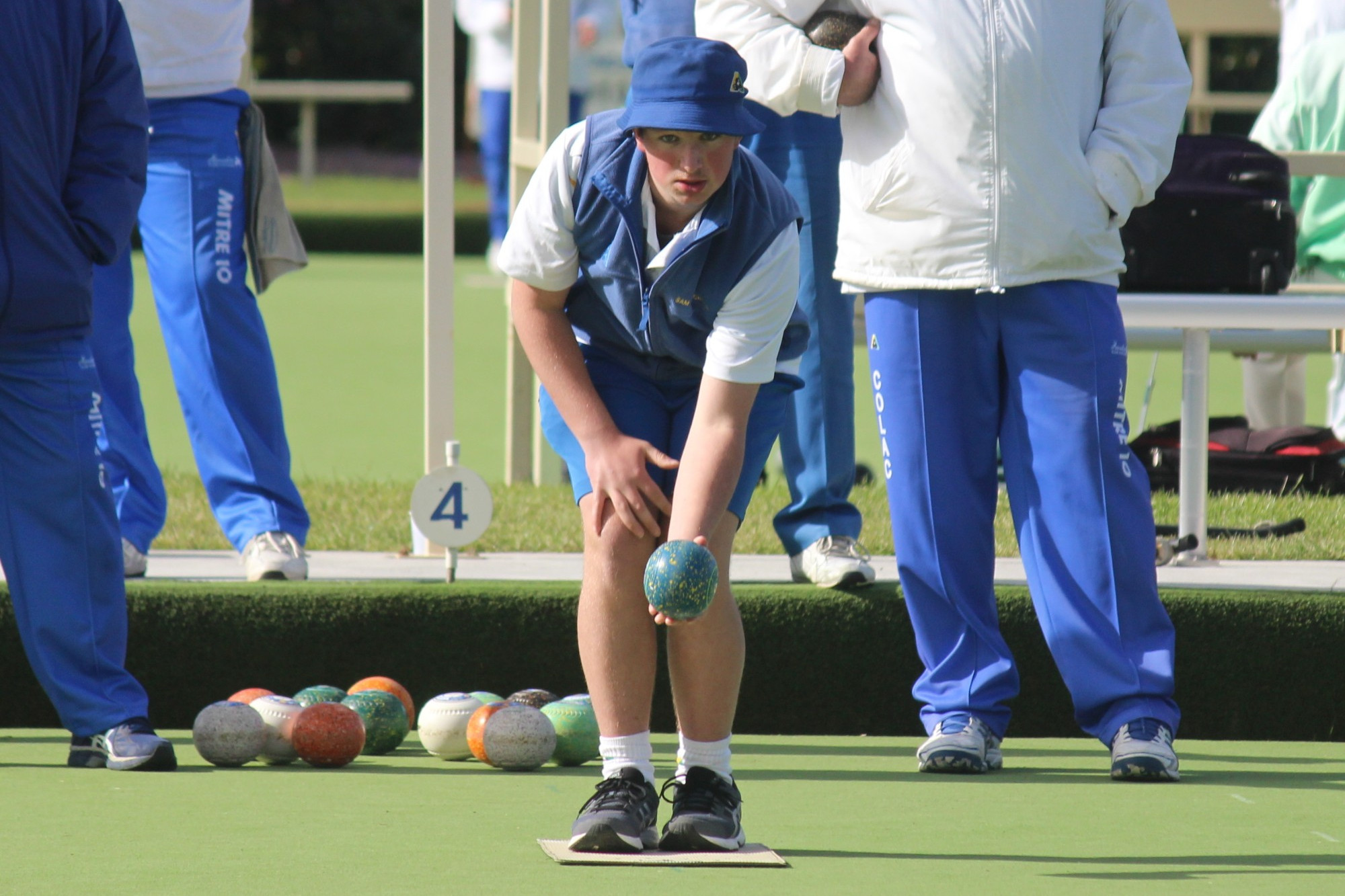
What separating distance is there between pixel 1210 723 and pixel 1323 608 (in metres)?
0.36

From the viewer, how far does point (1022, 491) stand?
389 centimetres

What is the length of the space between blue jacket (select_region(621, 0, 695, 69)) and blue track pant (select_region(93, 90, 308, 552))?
989mm

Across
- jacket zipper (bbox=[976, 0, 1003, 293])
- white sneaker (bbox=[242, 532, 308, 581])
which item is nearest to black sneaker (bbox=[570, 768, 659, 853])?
jacket zipper (bbox=[976, 0, 1003, 293])

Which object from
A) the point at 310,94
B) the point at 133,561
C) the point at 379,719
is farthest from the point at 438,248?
the point at 310,94

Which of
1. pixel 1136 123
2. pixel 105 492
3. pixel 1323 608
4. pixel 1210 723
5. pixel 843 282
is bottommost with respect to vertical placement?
pixel 1210 723

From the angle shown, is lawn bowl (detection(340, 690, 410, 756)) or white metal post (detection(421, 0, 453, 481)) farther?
white metal post (detection(421, 0, 453, 481))

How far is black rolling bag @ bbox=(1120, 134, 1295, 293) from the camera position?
5.28m

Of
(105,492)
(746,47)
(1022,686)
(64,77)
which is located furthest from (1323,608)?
(64,77)

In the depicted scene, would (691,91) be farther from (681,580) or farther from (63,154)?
(63,154)

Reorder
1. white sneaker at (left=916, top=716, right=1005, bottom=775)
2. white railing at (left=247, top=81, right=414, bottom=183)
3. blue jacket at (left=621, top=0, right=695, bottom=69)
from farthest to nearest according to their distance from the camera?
white railing at (left=247, top=81, right=414, bottom=183)
blue jacket at (left=621, top=0, right=695, bottom=69)
white sneaker at (left=916, top=716, right=1005, bottom=775)

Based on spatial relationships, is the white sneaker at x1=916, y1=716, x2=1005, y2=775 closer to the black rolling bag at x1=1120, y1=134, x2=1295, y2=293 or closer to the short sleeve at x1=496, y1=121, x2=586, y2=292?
the short sleeve at x1=496, y1=121, x2=586, y2=292

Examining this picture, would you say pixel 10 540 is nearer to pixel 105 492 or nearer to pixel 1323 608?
pixel 105 492

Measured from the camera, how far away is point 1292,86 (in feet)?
22.4

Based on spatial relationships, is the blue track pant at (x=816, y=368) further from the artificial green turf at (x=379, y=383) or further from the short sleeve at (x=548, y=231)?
the artificial green turf at (x=379, y=383)
